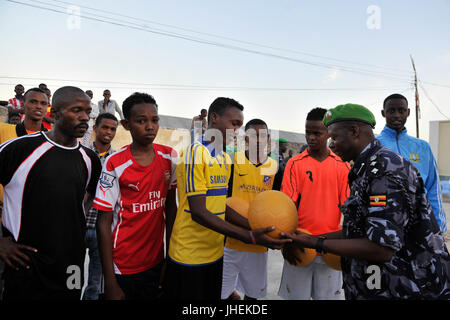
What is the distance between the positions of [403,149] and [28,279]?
4413 mm

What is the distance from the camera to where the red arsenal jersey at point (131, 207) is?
228cm

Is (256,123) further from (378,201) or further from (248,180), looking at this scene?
(378,201)

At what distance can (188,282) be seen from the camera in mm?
2307

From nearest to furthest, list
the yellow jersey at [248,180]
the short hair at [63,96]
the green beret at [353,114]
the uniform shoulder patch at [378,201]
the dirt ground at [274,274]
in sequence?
the uniform shoulder patch at [378,201] → the green beret at [353,114] → the short hair at [63,96] → the yellow jersey at [248,180] → the dirt ground at [274,274]

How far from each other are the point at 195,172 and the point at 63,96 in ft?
4.30

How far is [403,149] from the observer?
3.58 m

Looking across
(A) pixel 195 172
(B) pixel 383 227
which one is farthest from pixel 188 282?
(B) pixel 383 227

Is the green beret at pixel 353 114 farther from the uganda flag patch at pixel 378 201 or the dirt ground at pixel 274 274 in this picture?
the dirt ground at pixel 274 274

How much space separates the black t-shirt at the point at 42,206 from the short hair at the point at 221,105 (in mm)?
Answer: 1480

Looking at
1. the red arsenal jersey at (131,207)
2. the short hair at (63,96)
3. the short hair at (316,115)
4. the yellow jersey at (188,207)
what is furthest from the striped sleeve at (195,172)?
the short hair at (316,115)

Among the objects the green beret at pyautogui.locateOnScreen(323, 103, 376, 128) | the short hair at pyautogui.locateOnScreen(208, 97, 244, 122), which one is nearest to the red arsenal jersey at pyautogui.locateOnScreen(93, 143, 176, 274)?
the short hair at pyautogui.locateOnScreen(208, 97, 244, 122)

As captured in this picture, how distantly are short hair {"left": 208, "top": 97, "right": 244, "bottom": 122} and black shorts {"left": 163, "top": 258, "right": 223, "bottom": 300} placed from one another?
152 cm

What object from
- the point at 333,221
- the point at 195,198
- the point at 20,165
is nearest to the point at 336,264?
the point at 333,221
